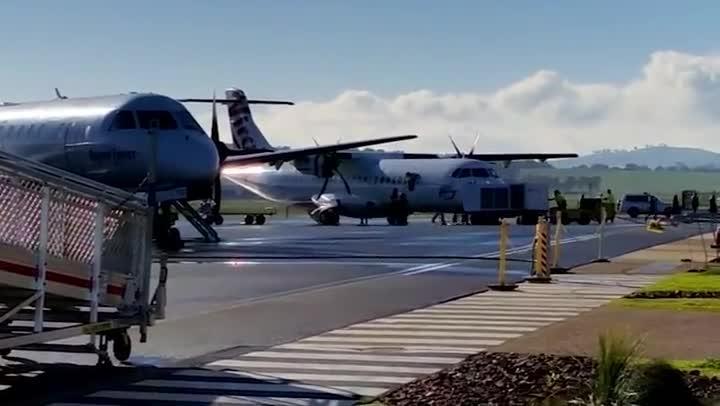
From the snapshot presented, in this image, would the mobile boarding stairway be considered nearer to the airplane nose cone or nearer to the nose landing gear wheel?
the nose landing gear wheel

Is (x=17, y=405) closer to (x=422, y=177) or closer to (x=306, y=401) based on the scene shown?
(x=306, y=401)

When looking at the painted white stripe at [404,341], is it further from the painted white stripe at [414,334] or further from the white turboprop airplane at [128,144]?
the white turboprop airplane at [128,144]

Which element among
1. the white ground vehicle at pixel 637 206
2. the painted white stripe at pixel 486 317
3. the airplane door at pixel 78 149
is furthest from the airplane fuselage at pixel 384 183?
the painted white stripe at pixel 486 317

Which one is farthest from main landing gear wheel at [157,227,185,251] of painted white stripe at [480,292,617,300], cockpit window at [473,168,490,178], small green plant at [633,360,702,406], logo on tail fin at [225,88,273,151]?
logo on tail fin at [225,88,273,151]

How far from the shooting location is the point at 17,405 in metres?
10.4

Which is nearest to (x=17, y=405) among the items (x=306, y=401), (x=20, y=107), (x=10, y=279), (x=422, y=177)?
(x=10, y=279)

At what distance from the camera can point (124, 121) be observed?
3288 centimetres

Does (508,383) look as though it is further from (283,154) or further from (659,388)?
(283,154)

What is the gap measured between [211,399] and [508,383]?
2504 mm

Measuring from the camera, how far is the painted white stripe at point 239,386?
11234mm

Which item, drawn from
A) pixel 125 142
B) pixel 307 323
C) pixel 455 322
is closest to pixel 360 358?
pixel 307 323

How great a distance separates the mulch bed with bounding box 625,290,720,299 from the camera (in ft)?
66.0

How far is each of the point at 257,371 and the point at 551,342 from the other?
11.7ft

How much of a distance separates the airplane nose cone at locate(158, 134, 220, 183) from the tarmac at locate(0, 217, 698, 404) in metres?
2.02
